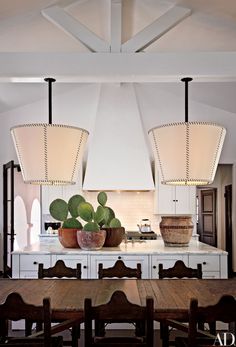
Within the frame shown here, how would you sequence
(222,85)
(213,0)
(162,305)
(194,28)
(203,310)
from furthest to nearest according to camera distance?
(222,85) → (194,28) → (213,0) → (162,305) → (203,310)

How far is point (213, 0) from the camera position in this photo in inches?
140

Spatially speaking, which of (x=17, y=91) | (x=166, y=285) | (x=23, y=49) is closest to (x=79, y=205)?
(x=166, y=285)

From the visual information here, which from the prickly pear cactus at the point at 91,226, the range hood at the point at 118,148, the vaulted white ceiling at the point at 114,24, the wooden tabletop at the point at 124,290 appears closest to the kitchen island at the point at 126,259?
the prickly pear cactus at the point at 91,226

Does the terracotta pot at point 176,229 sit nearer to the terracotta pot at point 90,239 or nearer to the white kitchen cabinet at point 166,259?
the white kitchen cabinet at point 166,259

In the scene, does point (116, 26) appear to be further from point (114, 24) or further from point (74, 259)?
point (74, 259)

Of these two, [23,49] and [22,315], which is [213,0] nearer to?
[23,49]

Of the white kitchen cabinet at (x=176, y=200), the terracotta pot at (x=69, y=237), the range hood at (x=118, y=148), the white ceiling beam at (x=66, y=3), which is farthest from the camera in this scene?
the white kitchen cabinet at (x=176, y=200)

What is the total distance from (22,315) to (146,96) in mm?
→ 5909

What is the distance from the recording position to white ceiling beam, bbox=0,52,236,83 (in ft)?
11.7

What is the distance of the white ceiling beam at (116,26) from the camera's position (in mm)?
3635

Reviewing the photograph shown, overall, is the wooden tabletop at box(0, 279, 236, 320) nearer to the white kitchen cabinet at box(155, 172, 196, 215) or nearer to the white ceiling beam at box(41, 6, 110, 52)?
Answer: the white ceiling beam at box(41, 6, 110, 52)

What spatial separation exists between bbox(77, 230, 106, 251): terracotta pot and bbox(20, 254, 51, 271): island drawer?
36cm

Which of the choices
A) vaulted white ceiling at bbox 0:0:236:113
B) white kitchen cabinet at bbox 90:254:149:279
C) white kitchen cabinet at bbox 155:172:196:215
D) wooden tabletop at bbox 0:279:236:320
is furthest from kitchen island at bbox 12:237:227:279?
white kitchen cabinet at bbox 155:172:196:215

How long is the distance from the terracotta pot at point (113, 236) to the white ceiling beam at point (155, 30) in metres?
1.96
